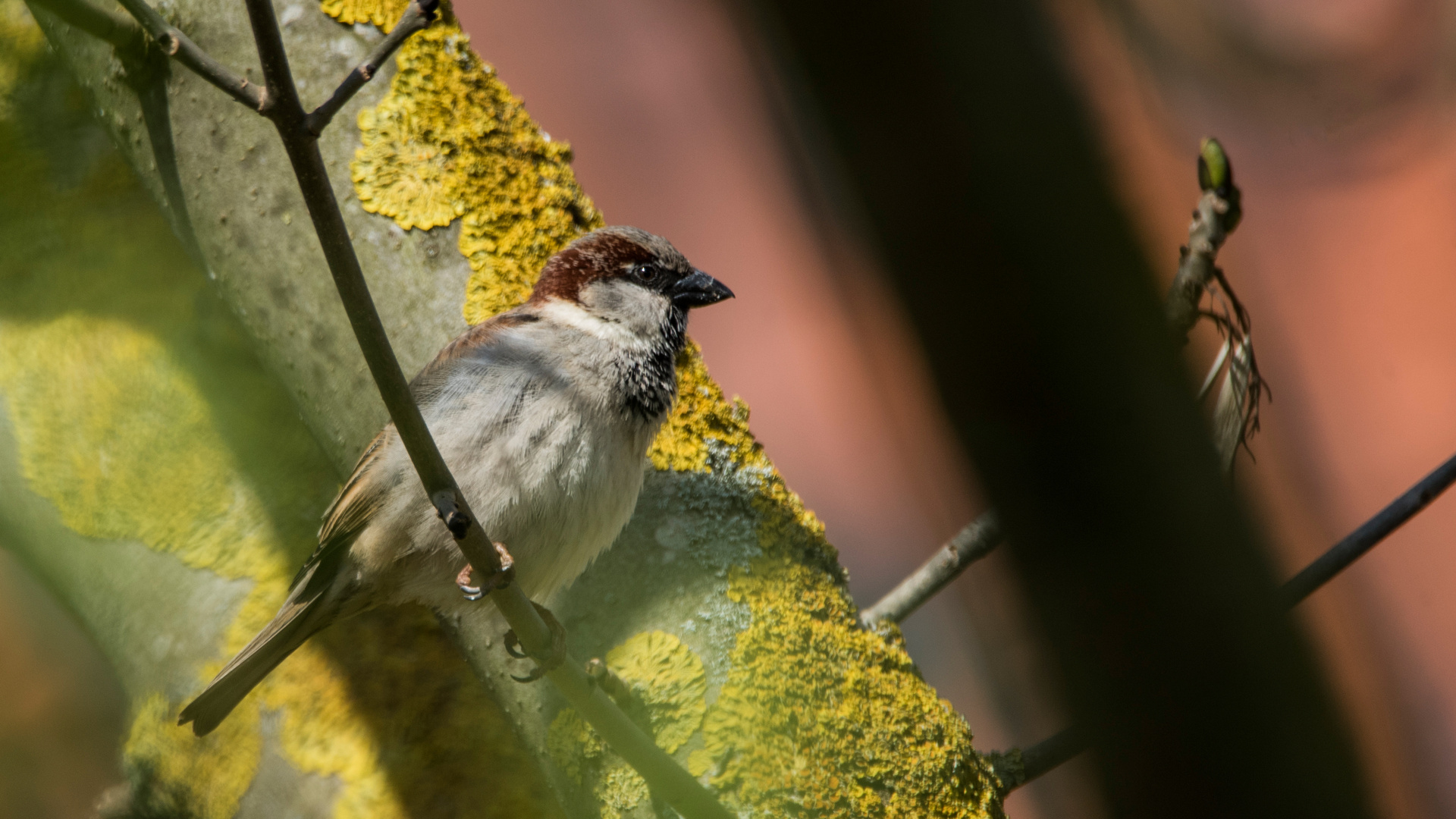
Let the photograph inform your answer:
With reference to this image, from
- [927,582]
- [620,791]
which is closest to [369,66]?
[620,791]

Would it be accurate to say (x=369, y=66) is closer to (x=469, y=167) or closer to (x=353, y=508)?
(x=469, y=167)

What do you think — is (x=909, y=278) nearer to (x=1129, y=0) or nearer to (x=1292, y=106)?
(x=1129, y=0)

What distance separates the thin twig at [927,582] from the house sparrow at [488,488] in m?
0.52

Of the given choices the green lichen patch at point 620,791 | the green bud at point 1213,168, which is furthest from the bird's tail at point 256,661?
the green bud at point 1213,168

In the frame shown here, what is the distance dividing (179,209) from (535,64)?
1492mm

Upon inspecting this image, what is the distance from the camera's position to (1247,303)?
6.38 ft

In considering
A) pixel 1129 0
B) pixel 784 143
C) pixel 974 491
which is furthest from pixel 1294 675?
pixel 1129 0

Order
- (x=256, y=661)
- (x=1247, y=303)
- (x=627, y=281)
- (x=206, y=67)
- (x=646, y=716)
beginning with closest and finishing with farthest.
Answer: (x=206, y=67), (x=646, y=716), (x=256, y=661), (x=1247, y=303), (x=627, y=281)

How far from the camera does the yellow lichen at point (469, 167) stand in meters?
1.71

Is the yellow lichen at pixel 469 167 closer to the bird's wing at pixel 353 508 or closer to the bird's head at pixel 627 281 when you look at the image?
the bird's head at pixel 627 281

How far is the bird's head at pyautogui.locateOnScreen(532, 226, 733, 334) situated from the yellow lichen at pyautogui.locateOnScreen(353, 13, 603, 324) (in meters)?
0.09

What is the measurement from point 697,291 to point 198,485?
3.49 ft

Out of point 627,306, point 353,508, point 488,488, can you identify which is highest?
point 627,306

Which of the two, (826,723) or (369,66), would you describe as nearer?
(369,66)
